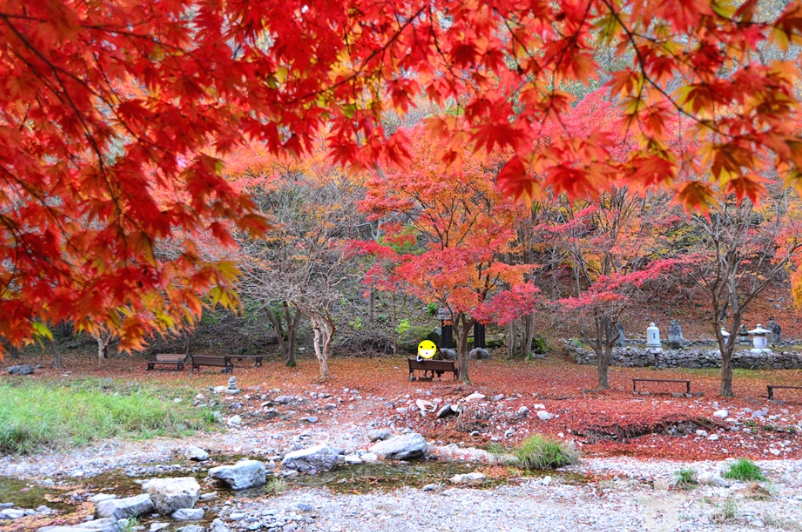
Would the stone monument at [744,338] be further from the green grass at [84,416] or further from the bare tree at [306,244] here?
the green grass at [84,416]

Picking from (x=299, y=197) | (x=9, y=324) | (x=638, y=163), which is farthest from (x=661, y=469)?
(x=299, y=197)

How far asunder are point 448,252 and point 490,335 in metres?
10.1

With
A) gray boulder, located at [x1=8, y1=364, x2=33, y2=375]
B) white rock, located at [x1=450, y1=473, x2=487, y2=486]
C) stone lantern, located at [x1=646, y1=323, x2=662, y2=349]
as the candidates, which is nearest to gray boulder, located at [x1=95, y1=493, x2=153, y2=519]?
white rock, located at [x1=450, y1=473, x2=487, y2=486]

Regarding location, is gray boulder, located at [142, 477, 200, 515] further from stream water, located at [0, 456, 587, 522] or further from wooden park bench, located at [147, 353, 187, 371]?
wooden park bench, located at [147, 353, 187, 371]

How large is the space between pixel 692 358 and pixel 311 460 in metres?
14.1

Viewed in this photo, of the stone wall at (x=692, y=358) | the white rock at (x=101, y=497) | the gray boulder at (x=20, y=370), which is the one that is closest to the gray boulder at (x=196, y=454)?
the white rock at (x=101, y=497)

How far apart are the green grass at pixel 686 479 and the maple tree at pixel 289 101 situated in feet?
14.9

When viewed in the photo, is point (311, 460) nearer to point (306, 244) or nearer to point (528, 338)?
point (306, 244)

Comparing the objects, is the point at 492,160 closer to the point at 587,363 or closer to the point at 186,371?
the point at 587,363

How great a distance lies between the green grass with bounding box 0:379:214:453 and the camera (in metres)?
7.52

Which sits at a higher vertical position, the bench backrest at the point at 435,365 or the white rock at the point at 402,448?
the bench backrest at the point at 435,365

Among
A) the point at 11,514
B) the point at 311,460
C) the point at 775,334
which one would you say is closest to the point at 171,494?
the point at 11,514

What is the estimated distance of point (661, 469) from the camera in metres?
6.44

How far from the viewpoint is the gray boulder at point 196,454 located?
729 centimetres
